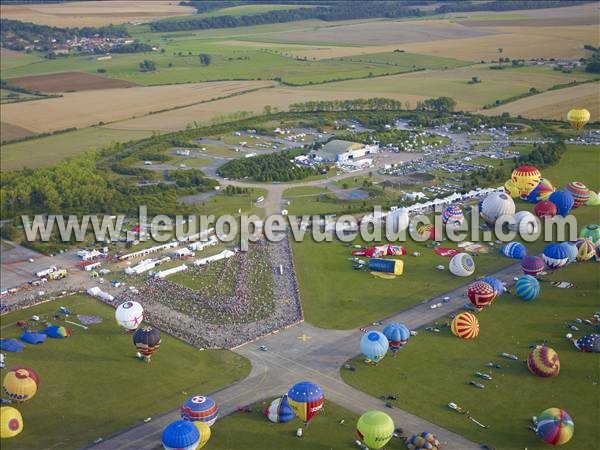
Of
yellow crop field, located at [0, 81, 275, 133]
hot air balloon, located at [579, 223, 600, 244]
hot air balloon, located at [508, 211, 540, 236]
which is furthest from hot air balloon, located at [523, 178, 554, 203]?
yellow crop field, located at [0, 81, 275, 133]

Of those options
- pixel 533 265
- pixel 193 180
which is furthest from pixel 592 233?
pixel 193 180

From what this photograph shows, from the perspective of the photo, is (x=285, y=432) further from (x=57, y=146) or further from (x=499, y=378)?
(x=57, y=146)

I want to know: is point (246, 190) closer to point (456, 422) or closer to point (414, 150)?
point (414, 150)

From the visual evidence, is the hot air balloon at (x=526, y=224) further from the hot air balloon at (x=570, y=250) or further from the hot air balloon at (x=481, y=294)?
the hot air balloon at (x=481, y=294)

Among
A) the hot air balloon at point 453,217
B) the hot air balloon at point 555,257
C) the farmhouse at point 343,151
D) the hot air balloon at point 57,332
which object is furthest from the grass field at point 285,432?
the farmhouse at point 343,151

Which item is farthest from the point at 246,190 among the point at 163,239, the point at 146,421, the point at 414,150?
the point at 146,421
